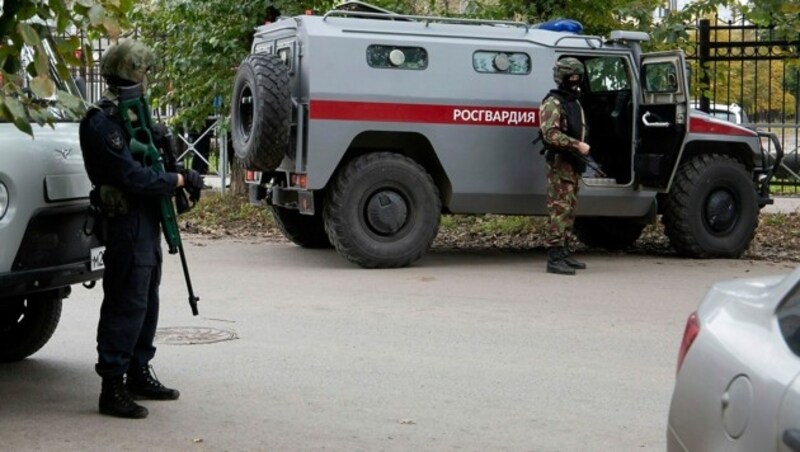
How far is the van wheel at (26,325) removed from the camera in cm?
830

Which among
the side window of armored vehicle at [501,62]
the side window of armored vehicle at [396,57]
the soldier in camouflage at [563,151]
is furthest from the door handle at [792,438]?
the side window of armored vehicle at [501,62]

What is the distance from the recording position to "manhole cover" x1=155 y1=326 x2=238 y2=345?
30.6 ft

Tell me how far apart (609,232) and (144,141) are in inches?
351

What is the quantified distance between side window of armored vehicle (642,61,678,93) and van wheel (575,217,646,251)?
5.45 ft

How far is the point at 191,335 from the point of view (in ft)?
31.4

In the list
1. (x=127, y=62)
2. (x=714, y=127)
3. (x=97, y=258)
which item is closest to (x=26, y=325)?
(x=97, y=258)

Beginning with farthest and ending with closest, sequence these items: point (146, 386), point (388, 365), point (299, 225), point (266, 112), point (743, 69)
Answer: point (743, 69) → point (299, 225) → point (266, 112) → point (388, 365) → point (146, 386)

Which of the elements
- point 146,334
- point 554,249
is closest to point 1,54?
point 146,334

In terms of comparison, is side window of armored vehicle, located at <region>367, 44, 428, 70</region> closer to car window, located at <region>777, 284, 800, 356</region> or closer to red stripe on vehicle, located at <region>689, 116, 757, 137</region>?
red stripe on vehicle, located at <region>689, 116, 757, 137</region>

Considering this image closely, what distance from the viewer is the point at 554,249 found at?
13008 mm

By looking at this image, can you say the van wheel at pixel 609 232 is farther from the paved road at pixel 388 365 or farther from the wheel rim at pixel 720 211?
the paved road at pixel 388 365

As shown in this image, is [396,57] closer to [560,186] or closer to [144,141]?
[560,186]

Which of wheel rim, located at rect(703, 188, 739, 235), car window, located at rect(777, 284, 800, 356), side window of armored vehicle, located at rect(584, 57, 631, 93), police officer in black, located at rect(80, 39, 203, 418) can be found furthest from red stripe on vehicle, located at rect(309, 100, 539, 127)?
car window, located at rect(777, 284, 800, 356)

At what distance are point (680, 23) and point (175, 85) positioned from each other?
6540 millimetres
